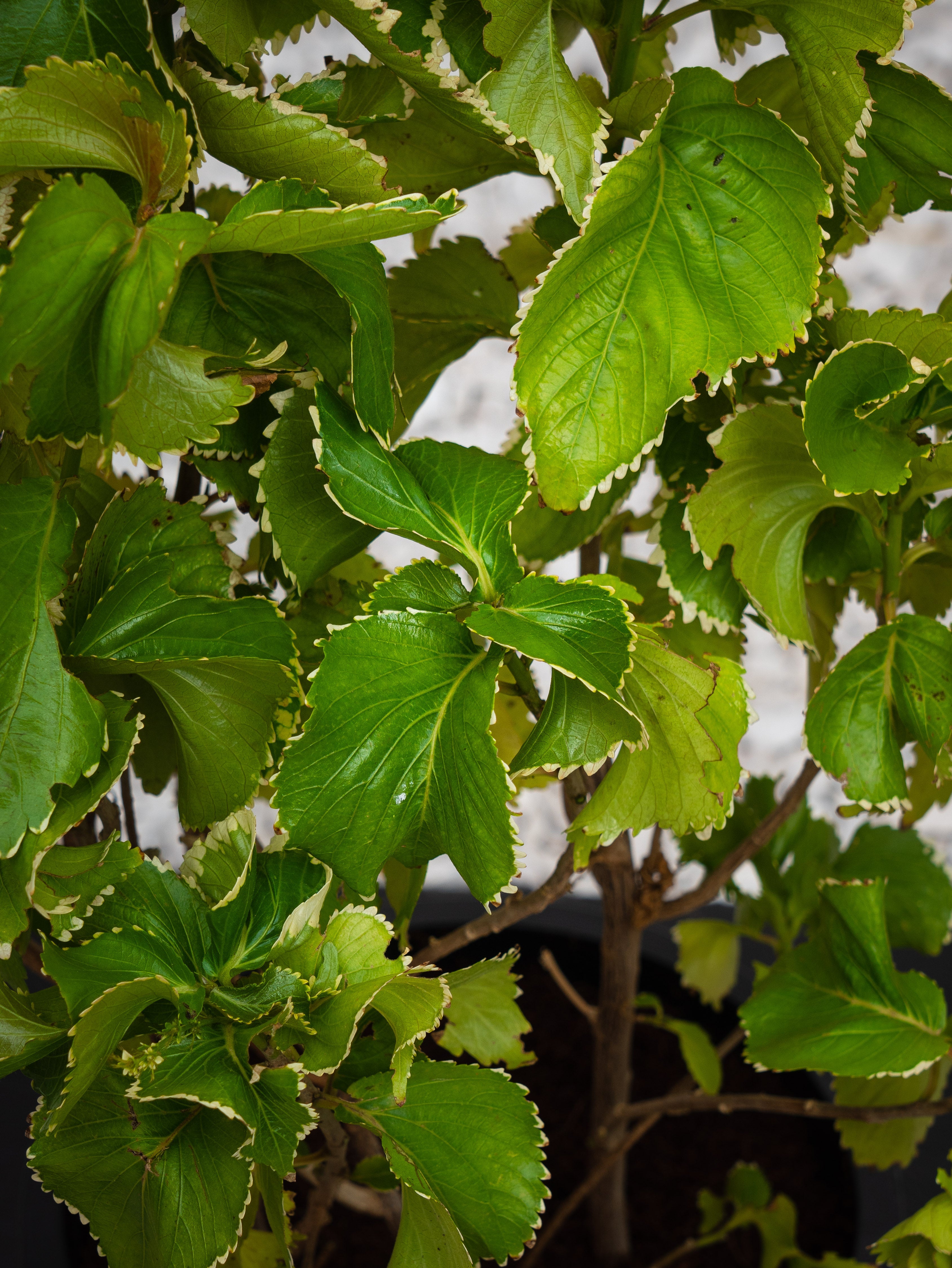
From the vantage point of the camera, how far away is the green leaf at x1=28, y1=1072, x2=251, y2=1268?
277 millimetres

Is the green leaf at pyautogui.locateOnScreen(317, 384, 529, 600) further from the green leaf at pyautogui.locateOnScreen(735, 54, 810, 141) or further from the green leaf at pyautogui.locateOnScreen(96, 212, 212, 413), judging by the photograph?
the green leaf at pyautogui.locateOnScreen(735, 54, 810, 141)

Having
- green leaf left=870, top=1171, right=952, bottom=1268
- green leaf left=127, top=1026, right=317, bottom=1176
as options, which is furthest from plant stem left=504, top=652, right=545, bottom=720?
green leaf left=870, top=1171, right=952, bottom=1268

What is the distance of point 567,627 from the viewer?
27 centimetres

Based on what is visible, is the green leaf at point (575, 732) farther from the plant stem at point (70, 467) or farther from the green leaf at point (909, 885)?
the green leaf at point (909, 885)

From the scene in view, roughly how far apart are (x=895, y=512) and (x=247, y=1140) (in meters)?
0.27

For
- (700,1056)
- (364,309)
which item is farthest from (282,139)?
(700,1056)

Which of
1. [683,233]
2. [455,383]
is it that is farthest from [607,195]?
[455,383]

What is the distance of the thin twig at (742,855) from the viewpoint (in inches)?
18.1

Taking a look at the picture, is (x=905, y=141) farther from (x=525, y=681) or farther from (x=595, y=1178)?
(x=595, y=1178)

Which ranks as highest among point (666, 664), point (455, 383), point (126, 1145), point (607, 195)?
point (455, 383)

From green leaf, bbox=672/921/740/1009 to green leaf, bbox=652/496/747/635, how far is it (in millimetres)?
309

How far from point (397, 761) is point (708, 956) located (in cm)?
41

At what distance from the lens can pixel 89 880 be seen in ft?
0.93

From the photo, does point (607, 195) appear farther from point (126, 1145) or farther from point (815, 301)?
point (126, 1145)
